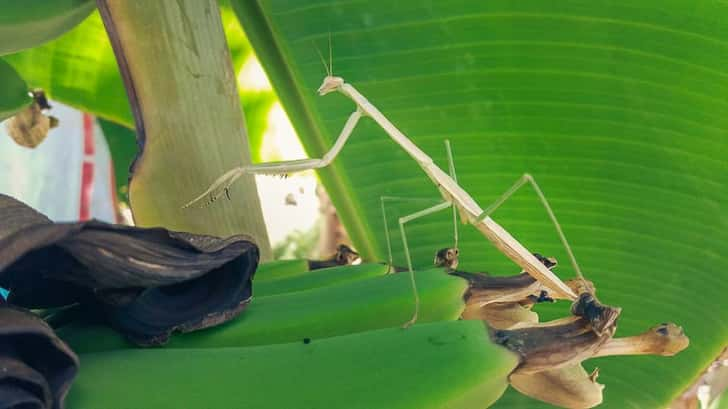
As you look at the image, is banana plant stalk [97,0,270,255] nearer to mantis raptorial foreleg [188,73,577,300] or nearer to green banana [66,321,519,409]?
mantis raptorial foreleg [188,73,577,300]

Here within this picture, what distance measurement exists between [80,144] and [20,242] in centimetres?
316

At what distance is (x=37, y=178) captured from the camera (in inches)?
127

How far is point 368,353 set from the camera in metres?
0.52

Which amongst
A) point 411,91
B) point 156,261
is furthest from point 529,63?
point 156,261

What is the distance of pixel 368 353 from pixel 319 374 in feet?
0.13

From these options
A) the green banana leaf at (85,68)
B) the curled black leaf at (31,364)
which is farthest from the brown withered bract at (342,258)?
the green banana leaf at (85,68)

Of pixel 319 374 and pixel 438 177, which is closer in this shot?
pixel 319 374

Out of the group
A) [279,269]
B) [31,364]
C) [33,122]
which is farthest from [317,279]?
[33,122]

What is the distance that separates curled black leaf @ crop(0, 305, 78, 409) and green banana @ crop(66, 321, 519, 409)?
19 mm

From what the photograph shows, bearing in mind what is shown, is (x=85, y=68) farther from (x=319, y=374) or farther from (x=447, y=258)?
(x=319, y=374)

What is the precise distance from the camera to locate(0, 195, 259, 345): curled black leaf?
461mm

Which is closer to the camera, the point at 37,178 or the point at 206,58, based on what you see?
the point at 206,58

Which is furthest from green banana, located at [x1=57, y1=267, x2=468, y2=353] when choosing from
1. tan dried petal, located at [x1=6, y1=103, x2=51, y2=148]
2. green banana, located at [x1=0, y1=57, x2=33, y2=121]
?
tan dried petal, located at [x1=6, y1=103, x2=51, y2=148]

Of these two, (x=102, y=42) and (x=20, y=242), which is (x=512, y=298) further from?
(x=102, y=42)
